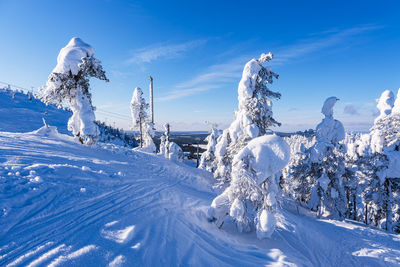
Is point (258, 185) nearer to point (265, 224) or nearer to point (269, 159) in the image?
point (269, 159)

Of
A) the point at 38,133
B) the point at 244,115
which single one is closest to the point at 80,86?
the point at 38,133

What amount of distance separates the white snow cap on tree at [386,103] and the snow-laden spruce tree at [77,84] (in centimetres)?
2685

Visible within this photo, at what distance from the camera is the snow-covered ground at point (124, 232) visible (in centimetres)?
358

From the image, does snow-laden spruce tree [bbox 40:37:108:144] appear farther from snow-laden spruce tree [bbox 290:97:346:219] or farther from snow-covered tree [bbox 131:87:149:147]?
snow-laden spruce tree [bbox 290:97:346:219]

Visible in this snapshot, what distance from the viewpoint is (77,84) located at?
Result: 1272 cm

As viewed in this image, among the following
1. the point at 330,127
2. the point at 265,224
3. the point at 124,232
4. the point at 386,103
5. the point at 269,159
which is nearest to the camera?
the point at 124,232

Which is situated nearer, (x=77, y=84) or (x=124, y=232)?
(x=124, y=232)

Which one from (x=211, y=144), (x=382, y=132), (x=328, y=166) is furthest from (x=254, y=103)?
(x=211, y=144)

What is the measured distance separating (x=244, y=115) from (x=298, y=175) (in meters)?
7.60

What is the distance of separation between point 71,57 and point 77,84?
5.99 ft

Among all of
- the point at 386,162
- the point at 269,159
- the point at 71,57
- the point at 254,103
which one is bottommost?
the point at 386,162

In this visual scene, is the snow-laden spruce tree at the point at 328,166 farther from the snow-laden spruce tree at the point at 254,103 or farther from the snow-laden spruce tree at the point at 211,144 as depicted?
the snow-laden spruce tree at the point at 211,144

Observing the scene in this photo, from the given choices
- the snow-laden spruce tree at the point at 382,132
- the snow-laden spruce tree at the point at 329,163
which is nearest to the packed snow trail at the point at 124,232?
the snow-laden spruce tree at the point at 329,163

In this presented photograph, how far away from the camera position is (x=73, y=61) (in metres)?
12.0
